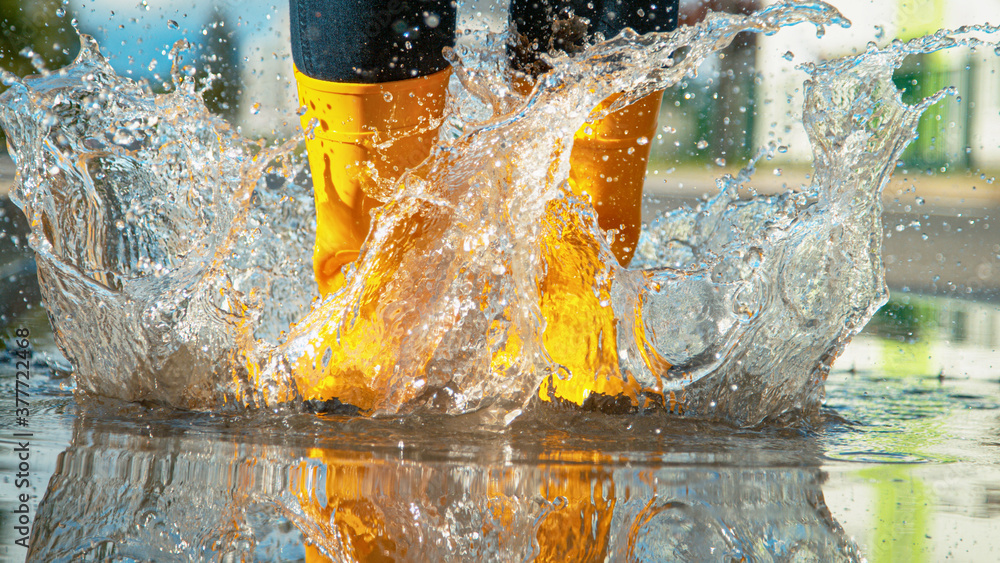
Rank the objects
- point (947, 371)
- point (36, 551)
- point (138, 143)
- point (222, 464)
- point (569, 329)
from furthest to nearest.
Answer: point (947, 371) → point (138, 143) → point (569, 329) → point (222, 464) → point (36, 551)

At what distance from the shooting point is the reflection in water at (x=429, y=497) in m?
0.43

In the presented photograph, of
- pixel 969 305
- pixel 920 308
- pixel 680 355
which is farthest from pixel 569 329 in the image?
pixel 969 305

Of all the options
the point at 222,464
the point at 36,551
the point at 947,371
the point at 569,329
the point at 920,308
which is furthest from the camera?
the point at 920,308

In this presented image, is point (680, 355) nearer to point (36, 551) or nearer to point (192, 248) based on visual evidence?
point (192, 248)

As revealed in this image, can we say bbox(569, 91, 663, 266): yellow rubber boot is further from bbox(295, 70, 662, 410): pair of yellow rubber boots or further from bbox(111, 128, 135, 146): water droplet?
bbox(111, 128, 135, 146): water droplet

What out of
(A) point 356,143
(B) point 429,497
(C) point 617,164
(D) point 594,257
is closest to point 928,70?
(C) point 617,164

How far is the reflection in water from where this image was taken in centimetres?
43

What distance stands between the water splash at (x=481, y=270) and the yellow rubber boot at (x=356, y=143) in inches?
1.1

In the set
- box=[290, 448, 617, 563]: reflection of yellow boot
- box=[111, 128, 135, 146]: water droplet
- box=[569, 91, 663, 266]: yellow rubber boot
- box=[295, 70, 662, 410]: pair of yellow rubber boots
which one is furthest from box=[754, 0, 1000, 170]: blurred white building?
box=[290, 448, 617, 563]: reflection of yellow boot

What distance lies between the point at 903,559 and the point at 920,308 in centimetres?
142

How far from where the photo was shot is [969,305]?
5.80ft

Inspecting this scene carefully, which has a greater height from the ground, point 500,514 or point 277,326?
point 277,326

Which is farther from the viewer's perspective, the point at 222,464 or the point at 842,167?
the point at 842,167

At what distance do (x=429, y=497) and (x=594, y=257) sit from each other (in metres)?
0.37
